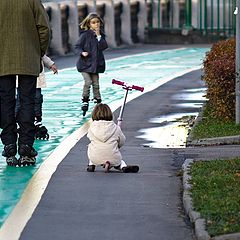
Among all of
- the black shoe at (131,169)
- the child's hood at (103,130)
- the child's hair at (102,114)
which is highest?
the child's hair at (102,114)

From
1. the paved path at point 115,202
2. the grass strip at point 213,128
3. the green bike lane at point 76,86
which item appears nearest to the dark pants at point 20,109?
the green bike lane at point 76,86

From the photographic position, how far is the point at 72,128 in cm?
1548

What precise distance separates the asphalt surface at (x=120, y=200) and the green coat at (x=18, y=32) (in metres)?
1.15

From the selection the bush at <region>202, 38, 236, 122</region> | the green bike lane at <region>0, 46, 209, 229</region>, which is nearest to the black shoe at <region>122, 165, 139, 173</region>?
the green bike lane at <region>0, 46, 209, 229</region>

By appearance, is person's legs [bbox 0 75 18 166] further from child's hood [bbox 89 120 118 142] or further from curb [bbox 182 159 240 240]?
curb [bbox 182 159 240 240]

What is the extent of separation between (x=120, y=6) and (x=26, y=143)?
2931 cm

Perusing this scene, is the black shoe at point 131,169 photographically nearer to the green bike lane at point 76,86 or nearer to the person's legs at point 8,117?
the green bike lane at point 76,86

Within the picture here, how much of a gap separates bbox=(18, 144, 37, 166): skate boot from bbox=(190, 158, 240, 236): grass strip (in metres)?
1.79

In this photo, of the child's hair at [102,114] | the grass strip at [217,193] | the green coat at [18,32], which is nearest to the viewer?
the grass strip at [217,193]

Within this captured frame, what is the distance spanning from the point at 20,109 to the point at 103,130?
1.05m

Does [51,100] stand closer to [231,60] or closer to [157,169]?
[231,60]

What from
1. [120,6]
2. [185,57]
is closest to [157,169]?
[185,57]

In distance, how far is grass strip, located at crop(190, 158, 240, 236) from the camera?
8281 mm

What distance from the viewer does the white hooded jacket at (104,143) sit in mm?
11312
